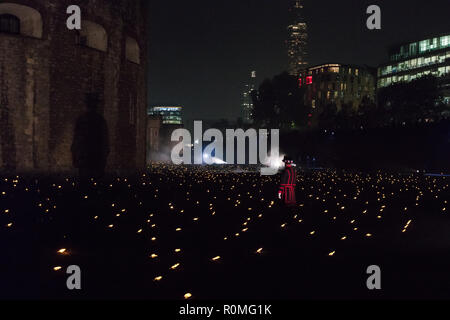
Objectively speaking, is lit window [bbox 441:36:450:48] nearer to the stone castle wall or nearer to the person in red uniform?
the stone castle wall

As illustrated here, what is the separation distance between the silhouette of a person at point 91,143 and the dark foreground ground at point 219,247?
22.8 ft

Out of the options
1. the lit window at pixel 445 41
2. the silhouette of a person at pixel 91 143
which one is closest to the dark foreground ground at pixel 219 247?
the silhouette of a person at pixel 91 143

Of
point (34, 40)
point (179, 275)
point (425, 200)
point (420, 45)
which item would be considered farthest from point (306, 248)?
point (420, 45)

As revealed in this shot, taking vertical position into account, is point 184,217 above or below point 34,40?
below

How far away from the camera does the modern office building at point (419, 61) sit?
3693 inches

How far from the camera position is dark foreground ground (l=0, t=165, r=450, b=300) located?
5.57 metres

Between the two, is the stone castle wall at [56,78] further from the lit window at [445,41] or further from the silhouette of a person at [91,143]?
the lit window at [445,41]

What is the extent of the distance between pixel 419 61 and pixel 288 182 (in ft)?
325

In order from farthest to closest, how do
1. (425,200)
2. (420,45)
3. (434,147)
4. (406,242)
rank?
(420,45), (434,147), (425,200), (406,242)

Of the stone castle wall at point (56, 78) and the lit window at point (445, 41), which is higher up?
the lit window at point (445, 41)

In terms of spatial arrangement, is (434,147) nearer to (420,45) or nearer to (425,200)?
(425,200)
